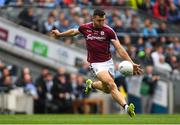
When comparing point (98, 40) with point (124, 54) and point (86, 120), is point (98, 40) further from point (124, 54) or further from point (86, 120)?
point (86, 120)

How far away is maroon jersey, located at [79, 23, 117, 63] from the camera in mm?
19219

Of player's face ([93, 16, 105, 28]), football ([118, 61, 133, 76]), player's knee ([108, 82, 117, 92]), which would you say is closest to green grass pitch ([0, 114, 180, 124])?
player's knee ([108, 82, 117, 92])

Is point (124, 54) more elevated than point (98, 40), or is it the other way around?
point (98, 40)

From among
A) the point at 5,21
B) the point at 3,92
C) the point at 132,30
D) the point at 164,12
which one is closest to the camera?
the point at 3,92

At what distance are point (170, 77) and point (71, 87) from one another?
4278 millimetres

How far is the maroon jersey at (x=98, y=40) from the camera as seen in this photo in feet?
63.1

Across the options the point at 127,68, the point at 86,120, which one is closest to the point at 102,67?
the point at 127,68

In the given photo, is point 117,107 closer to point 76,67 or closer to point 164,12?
point 76,67

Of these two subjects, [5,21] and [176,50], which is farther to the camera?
[176,50]

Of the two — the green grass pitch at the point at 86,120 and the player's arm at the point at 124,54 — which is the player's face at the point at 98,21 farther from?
the green grass pitch at the point at 86,120

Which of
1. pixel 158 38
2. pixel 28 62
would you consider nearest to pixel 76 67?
pixel 28 62

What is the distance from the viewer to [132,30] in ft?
110

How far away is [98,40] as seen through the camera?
1933 centimetres

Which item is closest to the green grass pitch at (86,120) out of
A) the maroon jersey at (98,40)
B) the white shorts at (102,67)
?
the white shorts at (102,67)
